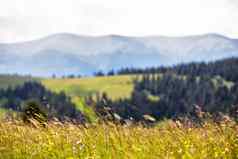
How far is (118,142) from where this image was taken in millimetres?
7930

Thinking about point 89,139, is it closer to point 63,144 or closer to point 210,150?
point 63,144

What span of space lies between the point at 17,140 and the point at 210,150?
417 centimetres

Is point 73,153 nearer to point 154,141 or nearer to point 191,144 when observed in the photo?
point 154,141

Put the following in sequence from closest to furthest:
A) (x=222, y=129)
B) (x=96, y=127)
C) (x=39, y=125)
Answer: (x=222, y=129) → (x=96, y=127) → (x=39, y=125)

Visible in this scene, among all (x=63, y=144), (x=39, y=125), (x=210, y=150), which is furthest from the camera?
(x=39, y=125)

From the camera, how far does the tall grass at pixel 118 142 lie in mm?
6676

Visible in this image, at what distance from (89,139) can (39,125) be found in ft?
6.73

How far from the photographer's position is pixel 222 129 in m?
7.39

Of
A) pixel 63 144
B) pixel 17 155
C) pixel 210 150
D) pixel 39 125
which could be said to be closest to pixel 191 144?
pixel 210 150

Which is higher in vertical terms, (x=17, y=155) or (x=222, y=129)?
(x=222, y=129)

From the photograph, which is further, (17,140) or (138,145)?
(17,140)

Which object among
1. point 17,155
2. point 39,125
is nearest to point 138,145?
point 17,155

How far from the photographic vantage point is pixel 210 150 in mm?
6664

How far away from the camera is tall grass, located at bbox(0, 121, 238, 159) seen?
6.68 metres
